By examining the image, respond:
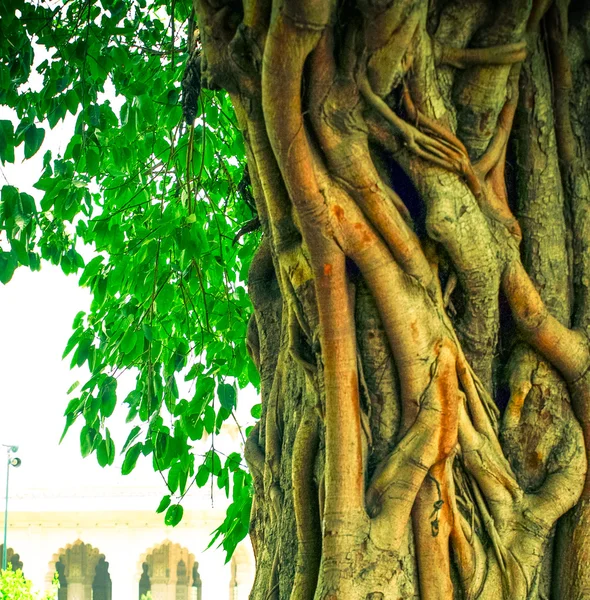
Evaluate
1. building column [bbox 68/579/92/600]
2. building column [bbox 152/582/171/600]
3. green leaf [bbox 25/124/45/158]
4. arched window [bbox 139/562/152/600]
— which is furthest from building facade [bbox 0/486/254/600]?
green leaf [bbox 25/124/45/158]

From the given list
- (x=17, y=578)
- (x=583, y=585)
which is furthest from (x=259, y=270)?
A: (x=17, y=578)

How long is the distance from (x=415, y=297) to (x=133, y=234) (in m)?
2.57

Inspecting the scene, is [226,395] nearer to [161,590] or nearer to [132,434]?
[132,434]

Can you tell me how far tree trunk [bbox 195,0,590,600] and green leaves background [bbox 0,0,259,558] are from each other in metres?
0.99

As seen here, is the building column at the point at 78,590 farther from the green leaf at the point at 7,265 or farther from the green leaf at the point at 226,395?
the green leaf at the point at 7,265

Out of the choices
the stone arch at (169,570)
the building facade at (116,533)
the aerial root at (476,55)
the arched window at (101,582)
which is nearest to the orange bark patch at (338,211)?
the aerial root at (476,55)

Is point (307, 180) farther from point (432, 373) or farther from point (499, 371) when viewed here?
point (499, 371)

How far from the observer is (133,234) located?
434cm

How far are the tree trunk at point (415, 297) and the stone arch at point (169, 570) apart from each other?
69.2 feet

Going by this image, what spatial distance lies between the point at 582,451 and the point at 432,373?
0.44 m

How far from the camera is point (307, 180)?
1.93 metres

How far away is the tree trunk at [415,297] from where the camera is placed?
195 cm

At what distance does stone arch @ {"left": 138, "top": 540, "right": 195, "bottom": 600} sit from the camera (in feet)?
74.3

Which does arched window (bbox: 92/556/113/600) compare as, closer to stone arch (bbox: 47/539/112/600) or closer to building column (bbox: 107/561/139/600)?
stone arch (bbox: 47/539/112/600)
